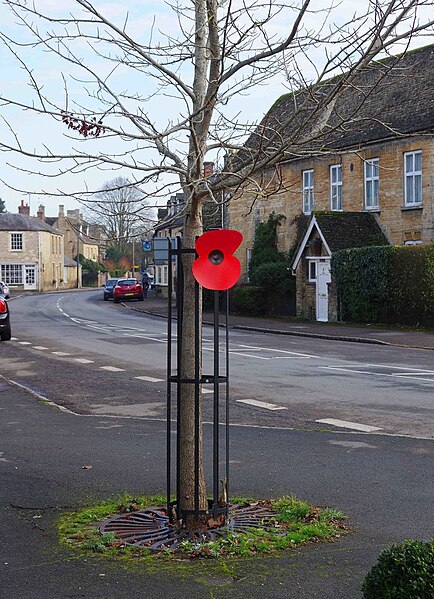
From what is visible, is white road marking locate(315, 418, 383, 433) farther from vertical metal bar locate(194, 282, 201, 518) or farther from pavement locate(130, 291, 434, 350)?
pavement locate(130, 291, 434, 350)

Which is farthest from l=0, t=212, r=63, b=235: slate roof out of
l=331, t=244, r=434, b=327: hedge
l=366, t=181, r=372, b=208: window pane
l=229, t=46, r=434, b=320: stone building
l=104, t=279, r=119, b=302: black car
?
l=331, t=244, r=434, b=327: hedge

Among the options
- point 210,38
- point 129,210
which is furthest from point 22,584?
point 210,38

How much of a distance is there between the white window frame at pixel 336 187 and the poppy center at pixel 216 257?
32.8m

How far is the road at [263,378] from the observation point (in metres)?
11.9

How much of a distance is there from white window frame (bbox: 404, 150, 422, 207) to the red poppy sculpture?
28467 millimetres

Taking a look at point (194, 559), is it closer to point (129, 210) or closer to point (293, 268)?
point (129, 210)

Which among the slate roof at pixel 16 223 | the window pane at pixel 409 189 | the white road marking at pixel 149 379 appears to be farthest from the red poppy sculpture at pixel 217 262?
the slate roof at pixel 16 223

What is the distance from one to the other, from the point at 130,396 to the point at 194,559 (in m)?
8.69

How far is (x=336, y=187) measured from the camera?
3866cm

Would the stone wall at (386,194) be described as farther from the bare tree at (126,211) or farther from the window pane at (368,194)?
the bare tree at (126,211)

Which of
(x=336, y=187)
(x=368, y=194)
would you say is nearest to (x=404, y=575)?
(x=368, y=194)

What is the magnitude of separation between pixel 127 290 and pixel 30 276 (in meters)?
34.9

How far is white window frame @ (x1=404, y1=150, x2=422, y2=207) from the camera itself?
33219 mm

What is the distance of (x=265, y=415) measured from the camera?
1192cm
